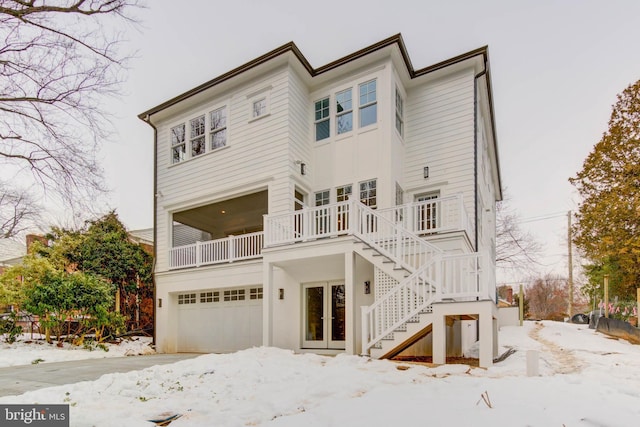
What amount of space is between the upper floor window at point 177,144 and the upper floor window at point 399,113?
7.07 meters

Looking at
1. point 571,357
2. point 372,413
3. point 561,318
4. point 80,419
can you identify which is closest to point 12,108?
point 80,419

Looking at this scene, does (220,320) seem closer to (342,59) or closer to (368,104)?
(368,104)

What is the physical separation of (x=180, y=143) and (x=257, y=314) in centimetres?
626

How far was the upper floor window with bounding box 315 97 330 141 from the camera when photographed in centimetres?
1133

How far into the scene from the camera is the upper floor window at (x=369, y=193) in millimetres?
10188

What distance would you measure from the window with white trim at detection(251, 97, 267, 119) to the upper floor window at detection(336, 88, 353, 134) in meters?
2.11

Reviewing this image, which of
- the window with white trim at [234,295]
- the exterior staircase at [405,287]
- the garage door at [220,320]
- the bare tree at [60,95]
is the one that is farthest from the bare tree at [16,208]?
the exterior staircase at [405,287]

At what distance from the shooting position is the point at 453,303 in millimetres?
6852

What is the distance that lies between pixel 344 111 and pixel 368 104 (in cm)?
76


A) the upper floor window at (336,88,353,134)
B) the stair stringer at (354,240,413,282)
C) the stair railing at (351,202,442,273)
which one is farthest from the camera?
the upper floor window at (336,88,353,134)

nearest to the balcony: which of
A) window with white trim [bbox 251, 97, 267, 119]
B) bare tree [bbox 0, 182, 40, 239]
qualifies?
window with white trim [bbox 251, 97, 267, 119]

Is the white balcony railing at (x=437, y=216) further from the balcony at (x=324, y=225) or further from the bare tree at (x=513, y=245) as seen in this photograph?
the bare tree at (x=513, y=245)

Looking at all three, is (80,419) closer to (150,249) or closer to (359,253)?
(359,253)

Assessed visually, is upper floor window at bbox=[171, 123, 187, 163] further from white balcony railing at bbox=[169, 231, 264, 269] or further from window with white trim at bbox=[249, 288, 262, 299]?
window with white trim at bbox=[249, 288, 262, 299]
